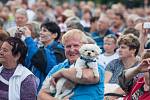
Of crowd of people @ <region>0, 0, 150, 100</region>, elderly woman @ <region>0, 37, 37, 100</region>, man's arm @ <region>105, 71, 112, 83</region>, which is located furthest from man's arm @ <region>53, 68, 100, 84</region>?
man's arm @ <region>105, 71, 112, 83</region>

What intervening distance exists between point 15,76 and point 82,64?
→ 1.05 m

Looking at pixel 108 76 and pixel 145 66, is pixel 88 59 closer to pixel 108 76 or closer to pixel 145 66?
pixel 145 66

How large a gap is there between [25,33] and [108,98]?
1841mm

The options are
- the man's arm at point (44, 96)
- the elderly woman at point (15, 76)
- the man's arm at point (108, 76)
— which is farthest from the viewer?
the man's arm at point (108, 76)

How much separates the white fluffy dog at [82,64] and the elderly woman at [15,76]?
0.59m

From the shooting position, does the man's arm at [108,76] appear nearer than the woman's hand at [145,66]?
No

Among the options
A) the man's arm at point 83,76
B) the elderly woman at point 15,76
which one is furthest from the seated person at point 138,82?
the elderly woman at point 15,76

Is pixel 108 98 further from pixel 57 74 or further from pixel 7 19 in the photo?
pixel 7 19

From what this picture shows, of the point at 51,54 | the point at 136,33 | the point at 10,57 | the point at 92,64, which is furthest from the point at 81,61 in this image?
the point at 136,33

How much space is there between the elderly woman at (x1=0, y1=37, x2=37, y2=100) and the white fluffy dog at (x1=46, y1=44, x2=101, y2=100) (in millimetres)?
592

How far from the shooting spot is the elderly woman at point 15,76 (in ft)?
20.8

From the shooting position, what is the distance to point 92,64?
5.71 metres

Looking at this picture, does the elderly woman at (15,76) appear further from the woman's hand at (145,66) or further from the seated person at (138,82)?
the woman's hand at (145,66)

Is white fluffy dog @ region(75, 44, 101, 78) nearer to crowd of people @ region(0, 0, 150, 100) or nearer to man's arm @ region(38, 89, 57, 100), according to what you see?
crowd of people @ region(0, 0, 150, 100)
